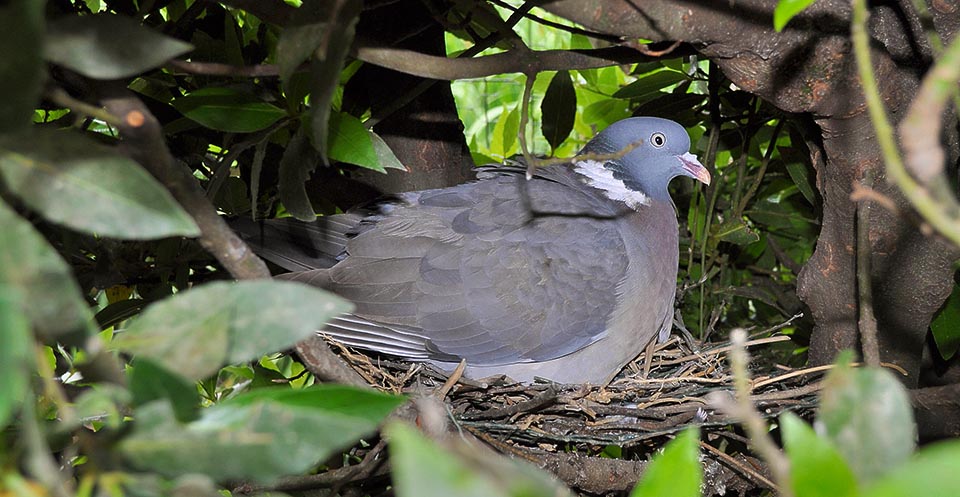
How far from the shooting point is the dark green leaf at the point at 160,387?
1.78ft

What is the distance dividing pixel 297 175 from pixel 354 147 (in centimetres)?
10

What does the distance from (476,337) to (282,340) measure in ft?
4.59

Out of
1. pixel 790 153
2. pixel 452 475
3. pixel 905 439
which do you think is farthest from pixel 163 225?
pixel 790 153

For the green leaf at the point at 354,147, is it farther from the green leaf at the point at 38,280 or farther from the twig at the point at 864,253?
the green leaf at the point at 38,280

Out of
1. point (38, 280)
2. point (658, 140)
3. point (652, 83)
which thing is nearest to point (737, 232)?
point (658, 140)

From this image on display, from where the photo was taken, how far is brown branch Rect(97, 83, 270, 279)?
789mm

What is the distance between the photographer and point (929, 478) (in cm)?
39

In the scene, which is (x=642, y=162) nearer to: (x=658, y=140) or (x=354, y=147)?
Answer: (x=658, y=140)

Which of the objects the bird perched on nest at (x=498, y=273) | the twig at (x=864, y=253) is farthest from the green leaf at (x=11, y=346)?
the bird perched on nest at (x=498, y=273)

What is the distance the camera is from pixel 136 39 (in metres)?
0.65

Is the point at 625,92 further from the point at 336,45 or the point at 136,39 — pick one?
the point at 136,39

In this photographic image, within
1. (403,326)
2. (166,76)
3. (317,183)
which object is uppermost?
(166,76)

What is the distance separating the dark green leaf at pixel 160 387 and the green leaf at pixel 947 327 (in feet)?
5.15

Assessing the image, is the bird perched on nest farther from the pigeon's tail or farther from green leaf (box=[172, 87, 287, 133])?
green leaf (box=[172, 87, 287, 133])
